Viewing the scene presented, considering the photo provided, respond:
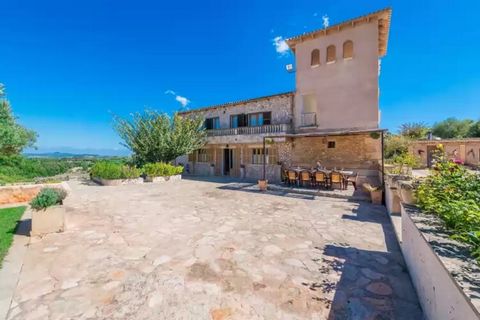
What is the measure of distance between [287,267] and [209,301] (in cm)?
158

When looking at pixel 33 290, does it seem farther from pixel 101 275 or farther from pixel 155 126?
pixel 155 126

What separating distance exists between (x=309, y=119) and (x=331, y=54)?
4.51 metres

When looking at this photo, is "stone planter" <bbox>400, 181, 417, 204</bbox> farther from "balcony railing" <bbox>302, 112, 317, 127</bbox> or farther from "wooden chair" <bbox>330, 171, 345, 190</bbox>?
"balcony railing" <bbox>302, 112, 317, 127</bbox>

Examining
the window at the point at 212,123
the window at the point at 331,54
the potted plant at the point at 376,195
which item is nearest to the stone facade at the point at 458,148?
the window at the point at 331,54

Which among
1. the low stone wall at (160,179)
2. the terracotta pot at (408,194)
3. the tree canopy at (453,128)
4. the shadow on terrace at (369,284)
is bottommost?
the shadow on terrace at (369,284)

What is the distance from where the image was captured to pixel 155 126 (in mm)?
16938

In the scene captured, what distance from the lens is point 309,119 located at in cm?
1516

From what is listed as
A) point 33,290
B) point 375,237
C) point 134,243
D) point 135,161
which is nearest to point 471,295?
point 375,237

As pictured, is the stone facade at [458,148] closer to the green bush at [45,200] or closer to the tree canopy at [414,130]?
the tree canopy at [414,130]

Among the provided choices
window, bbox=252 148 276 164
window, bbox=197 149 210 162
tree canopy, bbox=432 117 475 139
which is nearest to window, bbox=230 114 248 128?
window, bbox=252 148 276 164

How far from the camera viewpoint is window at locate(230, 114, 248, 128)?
18188 millimetres

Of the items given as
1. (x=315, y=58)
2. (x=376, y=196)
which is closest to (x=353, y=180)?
(x=376, y=196)

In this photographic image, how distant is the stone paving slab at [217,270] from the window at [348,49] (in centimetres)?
1132

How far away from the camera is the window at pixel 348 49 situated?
13.9 meters
